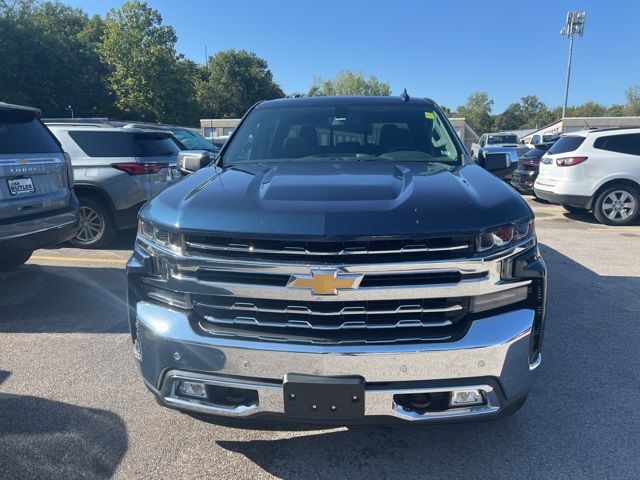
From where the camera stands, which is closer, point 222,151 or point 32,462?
point 32,462

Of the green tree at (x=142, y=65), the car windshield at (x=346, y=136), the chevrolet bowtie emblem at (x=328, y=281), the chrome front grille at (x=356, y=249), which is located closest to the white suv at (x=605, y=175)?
the car windshield at (x=346, y=136)

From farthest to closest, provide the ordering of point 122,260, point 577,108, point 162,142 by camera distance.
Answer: point 577,108 → point 162,142 → point 122,260

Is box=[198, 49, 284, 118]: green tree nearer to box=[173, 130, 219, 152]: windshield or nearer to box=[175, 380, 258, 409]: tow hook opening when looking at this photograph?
box=[173, 130, 219, 152]: windshield

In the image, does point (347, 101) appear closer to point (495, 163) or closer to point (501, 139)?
point (495, 163)

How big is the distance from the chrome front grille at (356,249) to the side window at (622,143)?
885cm

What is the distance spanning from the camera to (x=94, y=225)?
704 centimetres

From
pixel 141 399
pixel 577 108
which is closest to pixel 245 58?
pixel 577 108

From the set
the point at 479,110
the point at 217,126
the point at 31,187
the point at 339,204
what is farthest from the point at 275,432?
the point at 479,110

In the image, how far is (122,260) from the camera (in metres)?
6.45

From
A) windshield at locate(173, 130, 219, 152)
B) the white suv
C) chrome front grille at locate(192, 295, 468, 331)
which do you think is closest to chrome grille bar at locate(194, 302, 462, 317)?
chrome front grille at locate(192, 295, 468, 331)

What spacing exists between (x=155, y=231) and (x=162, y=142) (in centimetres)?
545

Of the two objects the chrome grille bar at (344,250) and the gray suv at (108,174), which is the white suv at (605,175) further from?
the chrome grille bar at (344,250)

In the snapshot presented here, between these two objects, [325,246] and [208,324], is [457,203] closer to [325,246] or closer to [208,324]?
[325,246]

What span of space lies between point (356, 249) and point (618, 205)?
9064 millimetres
